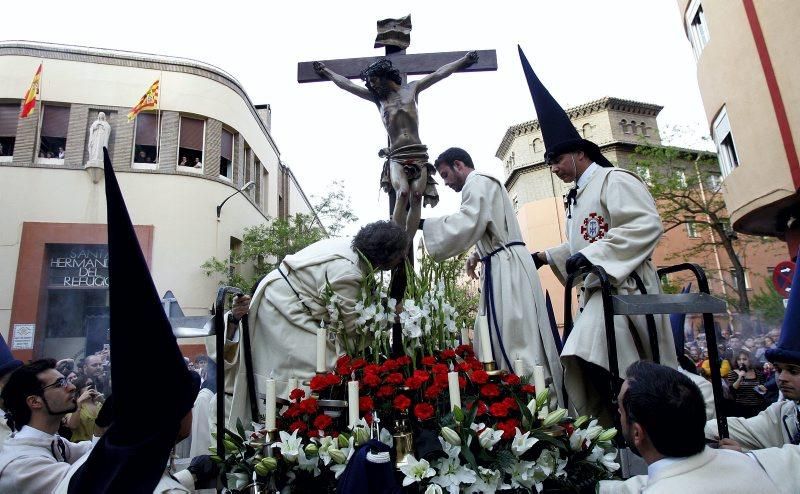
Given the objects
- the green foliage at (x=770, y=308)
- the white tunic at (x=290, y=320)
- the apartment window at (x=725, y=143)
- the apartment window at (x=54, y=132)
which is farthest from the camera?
the apartment window at (x=54, y=132)

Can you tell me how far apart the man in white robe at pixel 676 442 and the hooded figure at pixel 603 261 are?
852mm

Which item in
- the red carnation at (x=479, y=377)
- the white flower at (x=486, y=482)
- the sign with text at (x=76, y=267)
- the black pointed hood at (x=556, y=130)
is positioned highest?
the sign with text at (x=76, y=267)

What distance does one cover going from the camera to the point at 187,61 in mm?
18297

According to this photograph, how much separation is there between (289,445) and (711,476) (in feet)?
5.20

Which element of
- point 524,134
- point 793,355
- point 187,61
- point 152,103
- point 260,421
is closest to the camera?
point 793,355

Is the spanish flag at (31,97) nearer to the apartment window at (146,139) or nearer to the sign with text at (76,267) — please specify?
the apartment window at (146,139)

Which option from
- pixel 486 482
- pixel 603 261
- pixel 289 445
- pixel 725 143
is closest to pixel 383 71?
pixel 603 261

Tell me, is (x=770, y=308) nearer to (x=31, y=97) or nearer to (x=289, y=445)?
(x=289, y=445)

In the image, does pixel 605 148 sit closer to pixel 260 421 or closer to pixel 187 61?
pixel 187 61

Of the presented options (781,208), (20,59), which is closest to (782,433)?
(781,208)

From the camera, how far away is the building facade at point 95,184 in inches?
604

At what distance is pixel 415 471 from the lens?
6.49 ft

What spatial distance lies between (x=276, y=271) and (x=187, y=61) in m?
17.6

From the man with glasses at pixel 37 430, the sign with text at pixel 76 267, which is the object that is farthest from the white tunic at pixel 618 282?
the sign with text at pixel 76 267
